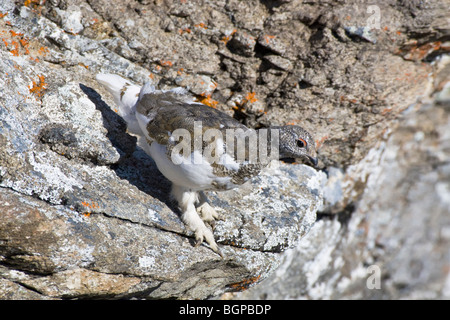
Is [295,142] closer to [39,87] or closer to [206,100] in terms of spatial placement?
[206,100]

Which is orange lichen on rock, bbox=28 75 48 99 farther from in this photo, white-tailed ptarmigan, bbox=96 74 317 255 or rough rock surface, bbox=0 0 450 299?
white-tailed ptarmigan, bbox=96 74 317 255

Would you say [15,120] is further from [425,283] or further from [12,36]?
[425,283]

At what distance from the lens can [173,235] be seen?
3582mm

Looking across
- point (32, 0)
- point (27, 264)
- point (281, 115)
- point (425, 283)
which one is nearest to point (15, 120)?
point (27, 264)

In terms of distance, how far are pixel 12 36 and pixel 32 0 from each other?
434 millimetres

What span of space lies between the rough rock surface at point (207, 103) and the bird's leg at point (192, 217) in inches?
3.5

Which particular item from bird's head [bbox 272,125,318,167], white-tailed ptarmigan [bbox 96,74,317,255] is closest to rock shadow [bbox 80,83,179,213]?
white-tailed ptarmigan [bbox 96,74,317,255]

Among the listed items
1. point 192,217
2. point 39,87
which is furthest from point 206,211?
point 39,87

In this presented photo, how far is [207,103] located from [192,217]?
1462mm

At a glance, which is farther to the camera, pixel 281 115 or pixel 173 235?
pixel 281 115

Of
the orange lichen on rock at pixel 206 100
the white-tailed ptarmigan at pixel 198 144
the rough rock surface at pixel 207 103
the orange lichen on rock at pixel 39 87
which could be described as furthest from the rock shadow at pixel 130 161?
the orange lichen on rock at pixel 206 100

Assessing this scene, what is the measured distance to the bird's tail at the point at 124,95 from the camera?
3.86 meters

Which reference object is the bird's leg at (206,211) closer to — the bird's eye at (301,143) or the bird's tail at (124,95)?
the bird's tail at (124,95)

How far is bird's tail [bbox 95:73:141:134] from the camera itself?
12.7 feet
